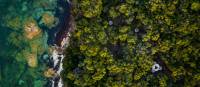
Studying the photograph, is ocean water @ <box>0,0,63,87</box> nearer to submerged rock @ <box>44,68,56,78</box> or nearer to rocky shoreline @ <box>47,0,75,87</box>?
submerged rock @ <box>44,68,56,78</box>

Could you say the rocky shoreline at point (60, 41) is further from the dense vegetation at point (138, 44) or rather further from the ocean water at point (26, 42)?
the dense vegetation at point (138, 44)

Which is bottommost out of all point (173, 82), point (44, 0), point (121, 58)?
point (173, 82)

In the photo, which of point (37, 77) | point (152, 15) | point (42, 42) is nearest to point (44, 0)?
point (42, 42)

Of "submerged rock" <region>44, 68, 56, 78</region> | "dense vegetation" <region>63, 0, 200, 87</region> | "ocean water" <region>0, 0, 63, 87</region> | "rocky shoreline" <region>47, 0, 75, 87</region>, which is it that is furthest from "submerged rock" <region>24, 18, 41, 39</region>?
"dense vegetation" <region>63, 0, 200, 87</region>

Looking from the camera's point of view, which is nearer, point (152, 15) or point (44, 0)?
point (152, 15)

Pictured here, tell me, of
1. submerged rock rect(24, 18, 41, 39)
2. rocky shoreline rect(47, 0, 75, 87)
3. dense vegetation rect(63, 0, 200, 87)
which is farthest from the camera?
submerged rock rect(24, 18, 41, 39)

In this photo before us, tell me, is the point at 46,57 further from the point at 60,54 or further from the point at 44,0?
the point at 44,0
